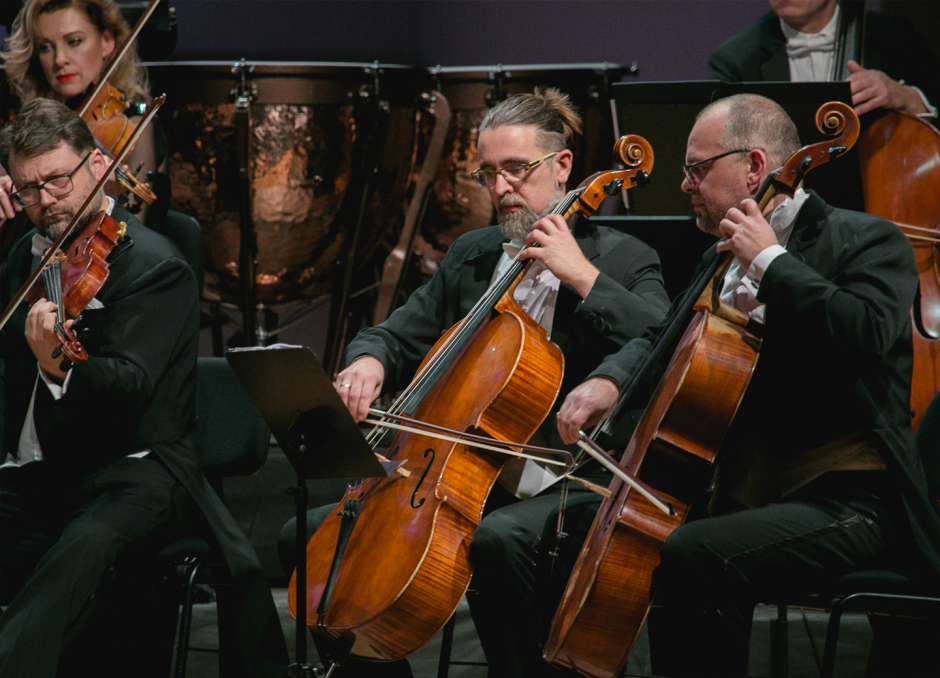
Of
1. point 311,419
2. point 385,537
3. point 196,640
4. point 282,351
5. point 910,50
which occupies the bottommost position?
point 196,640

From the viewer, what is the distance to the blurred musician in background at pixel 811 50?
3061mm

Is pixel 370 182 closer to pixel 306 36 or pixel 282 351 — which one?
pixel 306 36

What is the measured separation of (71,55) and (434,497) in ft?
6.57

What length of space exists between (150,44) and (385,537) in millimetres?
2414

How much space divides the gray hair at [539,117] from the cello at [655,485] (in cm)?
72

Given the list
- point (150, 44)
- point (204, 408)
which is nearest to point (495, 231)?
point (204, 408)

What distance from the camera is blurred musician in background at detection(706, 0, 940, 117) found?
3.06 meters

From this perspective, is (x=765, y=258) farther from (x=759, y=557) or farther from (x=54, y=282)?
(x=54, y=282)

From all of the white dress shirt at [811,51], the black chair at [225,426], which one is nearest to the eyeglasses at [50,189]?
the black chair at [225,426]

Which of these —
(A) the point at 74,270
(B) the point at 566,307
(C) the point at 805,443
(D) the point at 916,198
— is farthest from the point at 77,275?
(D) the point at 916,198

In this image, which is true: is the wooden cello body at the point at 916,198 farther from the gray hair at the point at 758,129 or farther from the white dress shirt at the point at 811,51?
the gray hair at the point at 758,129

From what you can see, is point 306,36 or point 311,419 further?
point 306,36

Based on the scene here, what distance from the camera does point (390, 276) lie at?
3.79m

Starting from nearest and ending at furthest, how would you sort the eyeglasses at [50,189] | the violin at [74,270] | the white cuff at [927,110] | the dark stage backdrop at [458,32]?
the violin at [74,270] → the eyeglasses at [50,189] → the white cuff at [927,110] → the dark stage backdrop at [458,32]
